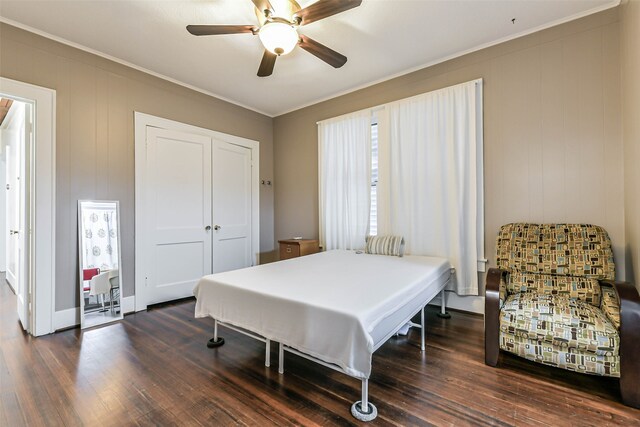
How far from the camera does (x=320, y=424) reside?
1.53 meters

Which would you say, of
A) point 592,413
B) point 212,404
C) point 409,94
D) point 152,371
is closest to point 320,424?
point 212,404

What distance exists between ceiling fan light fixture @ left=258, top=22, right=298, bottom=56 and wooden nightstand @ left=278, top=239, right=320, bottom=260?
2585mm

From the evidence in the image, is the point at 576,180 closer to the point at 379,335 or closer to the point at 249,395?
the point at 379,335

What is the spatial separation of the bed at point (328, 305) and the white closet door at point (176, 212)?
61.9 inches

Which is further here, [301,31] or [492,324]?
[301,31]

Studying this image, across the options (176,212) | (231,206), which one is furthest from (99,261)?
(231,206)

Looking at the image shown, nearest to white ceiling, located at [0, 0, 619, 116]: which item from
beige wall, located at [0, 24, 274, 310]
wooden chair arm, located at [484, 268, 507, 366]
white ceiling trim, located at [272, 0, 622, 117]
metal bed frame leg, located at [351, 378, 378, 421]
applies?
white ceiling trim, located at [272, 0, 622, 117]

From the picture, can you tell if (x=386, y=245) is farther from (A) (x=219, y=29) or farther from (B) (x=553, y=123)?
(A) (x=219, y=29)

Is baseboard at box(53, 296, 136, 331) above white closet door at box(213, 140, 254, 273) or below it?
below

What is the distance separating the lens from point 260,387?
187 centimetres

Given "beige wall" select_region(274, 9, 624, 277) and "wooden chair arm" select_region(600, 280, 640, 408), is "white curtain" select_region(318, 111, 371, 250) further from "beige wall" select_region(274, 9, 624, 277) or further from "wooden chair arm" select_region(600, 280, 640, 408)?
"wooden chair arm" select_region(600, 280, 640, 408)

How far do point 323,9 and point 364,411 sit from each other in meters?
2.53

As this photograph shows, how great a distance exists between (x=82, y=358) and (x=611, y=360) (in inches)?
144

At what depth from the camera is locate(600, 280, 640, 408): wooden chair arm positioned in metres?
1.63
